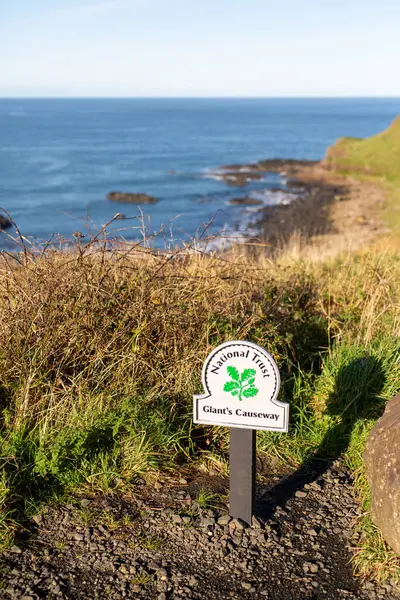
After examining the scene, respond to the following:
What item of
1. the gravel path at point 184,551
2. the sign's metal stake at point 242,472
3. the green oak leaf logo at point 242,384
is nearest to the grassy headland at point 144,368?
the gravel path at point 184,551

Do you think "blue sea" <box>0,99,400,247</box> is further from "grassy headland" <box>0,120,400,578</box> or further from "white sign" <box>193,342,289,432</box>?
"white sign" <box>193,342,289,432</box>

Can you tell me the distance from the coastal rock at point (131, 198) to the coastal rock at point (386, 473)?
1315 inches

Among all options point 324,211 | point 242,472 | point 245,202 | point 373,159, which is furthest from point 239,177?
point 242,472

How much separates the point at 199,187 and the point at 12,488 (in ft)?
126

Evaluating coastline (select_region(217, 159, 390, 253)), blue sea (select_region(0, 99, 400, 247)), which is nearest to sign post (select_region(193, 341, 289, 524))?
blue sea (select_region(0, 99, 400, 247))

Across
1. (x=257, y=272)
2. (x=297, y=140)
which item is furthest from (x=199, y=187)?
(x=297, y=140)

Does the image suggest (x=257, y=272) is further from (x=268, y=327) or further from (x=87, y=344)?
(x=87, y=344)

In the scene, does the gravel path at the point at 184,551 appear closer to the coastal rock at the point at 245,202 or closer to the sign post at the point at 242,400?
the sign post at the point at 242,400

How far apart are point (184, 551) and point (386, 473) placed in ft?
3.86

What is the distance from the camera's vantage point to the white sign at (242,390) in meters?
3.50

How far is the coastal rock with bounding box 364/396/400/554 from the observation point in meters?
3.33

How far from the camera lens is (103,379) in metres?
4.71

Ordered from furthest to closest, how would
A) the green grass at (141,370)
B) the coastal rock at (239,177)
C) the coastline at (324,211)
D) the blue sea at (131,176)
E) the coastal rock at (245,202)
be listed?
the coastal rock at (239,177) → the coastal rock at (245,202) → the blue sea at (131,176) → the coastline at (324,211) → the green grass at (141,370)

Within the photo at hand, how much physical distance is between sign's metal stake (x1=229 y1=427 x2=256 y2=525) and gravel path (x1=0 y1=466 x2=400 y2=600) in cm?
8
